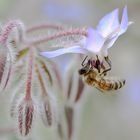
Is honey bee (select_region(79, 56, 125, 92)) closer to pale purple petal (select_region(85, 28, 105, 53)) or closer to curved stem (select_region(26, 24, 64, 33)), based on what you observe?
pale purple petal (select_region(85, 28, 105, 53))

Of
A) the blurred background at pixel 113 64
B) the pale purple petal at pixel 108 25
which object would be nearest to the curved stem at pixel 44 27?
the pale purple petal at pixel 108 25

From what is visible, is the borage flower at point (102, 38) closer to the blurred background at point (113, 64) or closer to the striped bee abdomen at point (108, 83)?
the striped bee abdomen at point (108, 83)

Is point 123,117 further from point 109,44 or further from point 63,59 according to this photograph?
point 109,44

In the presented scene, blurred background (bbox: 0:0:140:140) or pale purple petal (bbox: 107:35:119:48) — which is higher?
blurred background (bbox: 0:0:140:140)

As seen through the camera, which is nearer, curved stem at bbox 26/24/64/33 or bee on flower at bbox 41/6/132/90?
bee on flower at bbox 41/6/132/90

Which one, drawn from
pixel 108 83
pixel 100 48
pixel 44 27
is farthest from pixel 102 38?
pixel 44 27

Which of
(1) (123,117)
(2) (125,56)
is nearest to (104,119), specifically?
(1) (123,117)

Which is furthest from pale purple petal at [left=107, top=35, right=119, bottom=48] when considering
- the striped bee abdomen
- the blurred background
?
the blurred background
